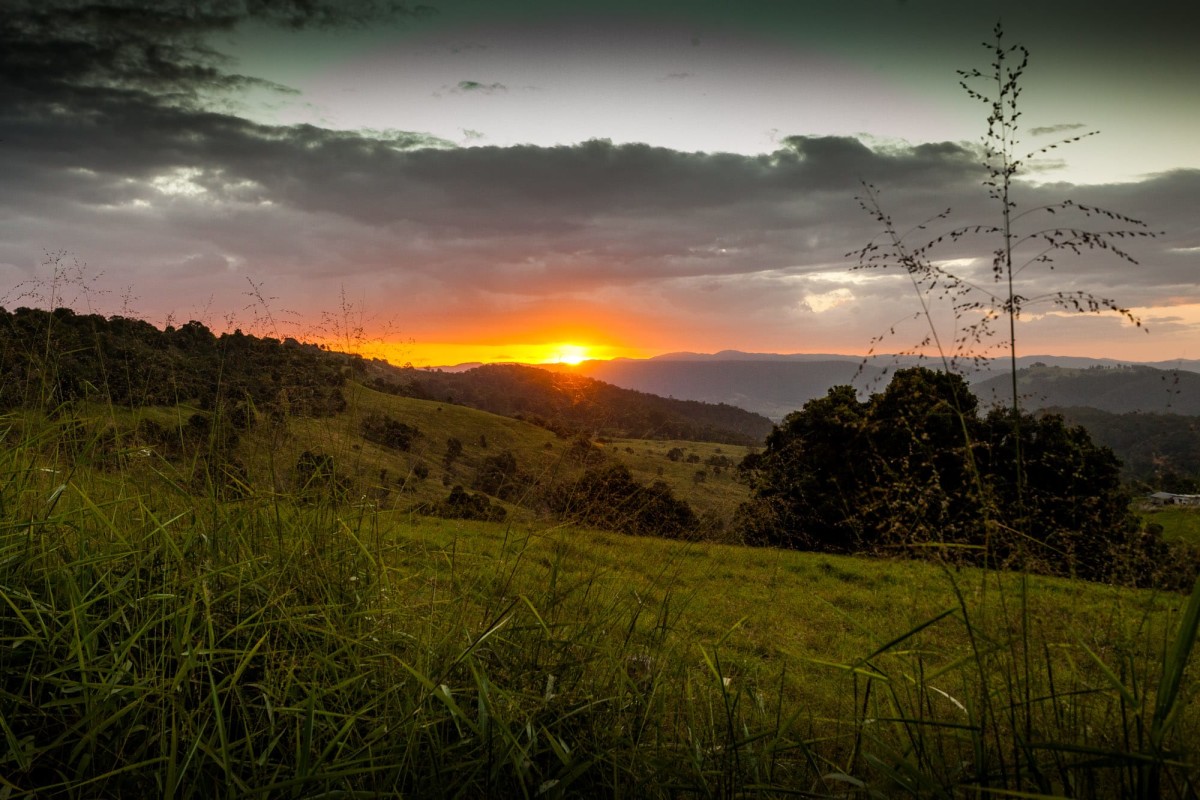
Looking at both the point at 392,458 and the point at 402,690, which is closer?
the point at 402,690

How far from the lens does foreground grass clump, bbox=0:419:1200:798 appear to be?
8.59ft

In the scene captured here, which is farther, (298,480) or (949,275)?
(298,480)

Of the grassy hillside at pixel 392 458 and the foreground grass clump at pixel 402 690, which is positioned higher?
the grassy hillside at pixel 392 458

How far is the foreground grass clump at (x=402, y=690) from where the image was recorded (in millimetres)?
2619

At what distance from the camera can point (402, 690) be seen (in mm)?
3281

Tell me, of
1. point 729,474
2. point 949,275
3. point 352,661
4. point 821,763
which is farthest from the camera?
point 729,474

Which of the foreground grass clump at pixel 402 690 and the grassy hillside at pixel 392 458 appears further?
the grassy hillside at pixel 392 458

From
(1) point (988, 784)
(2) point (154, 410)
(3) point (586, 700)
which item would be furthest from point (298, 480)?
(1) point (988, 784)

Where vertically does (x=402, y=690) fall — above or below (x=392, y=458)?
below

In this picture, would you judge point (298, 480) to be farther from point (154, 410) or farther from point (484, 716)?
point (484, 716)

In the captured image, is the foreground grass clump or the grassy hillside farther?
the grassy hillside

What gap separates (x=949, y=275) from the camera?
12.9ft

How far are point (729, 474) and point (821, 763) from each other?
2644mm

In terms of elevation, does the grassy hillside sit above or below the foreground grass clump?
above
